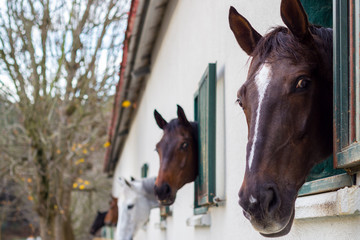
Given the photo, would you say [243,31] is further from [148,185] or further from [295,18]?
[148,185]

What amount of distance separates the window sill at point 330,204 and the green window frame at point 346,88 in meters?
0.06

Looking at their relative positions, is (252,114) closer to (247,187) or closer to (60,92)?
(247,187)

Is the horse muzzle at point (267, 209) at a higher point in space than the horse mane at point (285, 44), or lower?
lower

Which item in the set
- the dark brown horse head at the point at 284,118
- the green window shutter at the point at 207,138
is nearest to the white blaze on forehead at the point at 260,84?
the dark brown horse head at the point at 284,118

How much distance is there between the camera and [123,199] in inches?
321

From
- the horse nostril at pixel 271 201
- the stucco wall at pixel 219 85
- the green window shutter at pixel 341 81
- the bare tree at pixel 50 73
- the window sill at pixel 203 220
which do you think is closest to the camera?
the horse nostril at pixel 271 201

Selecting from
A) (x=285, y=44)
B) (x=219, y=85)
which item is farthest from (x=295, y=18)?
(x=219, y=85)

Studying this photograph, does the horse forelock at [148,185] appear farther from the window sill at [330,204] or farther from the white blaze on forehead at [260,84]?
the white blaze on forehead at [260,84]

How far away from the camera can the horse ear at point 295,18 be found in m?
2.09

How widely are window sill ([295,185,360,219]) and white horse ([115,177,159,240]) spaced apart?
535 cm

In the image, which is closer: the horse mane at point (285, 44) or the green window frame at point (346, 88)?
the green window frame at point (346, 88)

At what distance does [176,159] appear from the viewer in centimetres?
491

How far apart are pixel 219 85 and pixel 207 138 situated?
491 millimetres

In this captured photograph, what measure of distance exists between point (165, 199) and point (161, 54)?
4520 mm
